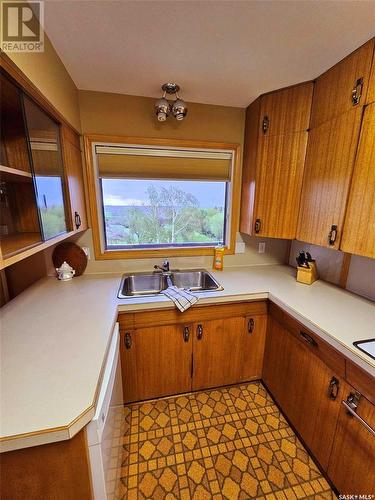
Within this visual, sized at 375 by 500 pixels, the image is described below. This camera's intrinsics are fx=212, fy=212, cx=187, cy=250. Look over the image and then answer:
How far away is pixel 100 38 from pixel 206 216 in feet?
4.69

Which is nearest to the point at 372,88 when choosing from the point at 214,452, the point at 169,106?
the point at 169,106

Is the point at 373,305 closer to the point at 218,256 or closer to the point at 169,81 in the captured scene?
the point at 218,256

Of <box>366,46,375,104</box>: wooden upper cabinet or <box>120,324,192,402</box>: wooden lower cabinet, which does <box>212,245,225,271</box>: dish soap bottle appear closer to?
<box>120,324,192,402</box>: wooden lower cabinet

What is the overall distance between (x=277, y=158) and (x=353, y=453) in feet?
5.97

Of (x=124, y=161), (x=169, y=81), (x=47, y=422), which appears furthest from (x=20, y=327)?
(x=169, y=81)

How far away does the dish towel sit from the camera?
4.73 ft

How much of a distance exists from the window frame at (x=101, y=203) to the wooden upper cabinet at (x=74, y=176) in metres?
0.08

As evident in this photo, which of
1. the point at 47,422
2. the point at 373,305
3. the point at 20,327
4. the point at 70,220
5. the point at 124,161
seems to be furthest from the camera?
the point at 124,161

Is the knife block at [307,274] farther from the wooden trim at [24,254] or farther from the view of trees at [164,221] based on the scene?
the wooden trim at [24,254]

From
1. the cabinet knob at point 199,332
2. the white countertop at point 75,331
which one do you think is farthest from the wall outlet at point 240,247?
the cabinet knob at point 199,332

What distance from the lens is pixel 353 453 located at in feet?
3.37

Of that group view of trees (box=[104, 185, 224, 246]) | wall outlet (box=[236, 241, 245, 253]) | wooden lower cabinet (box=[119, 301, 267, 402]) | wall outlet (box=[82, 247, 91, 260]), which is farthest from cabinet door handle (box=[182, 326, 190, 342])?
wall outlet (box=[82, 247, 91, 260])

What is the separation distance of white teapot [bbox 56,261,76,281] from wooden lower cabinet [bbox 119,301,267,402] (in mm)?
681

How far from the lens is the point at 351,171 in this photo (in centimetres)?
124
